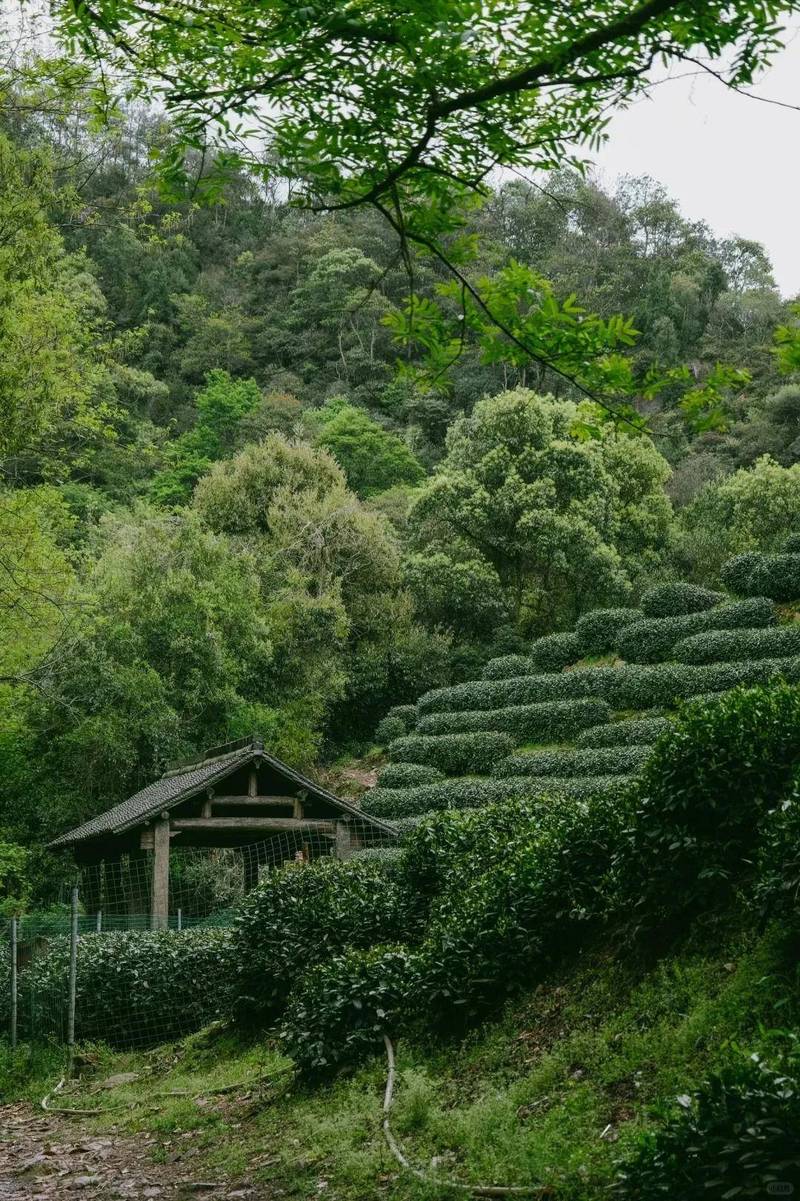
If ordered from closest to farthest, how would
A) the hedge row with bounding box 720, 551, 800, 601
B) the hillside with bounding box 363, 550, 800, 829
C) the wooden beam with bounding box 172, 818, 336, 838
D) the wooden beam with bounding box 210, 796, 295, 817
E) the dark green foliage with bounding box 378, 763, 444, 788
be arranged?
the wooden beam with bounding box 172, 818, 336, 838, the wooden beam with bounding box 210, 796, 295, 817, the hillside with bounding box 363, 550, 800, 829, the dark green foliage with bounding box 378, 763, 444, 788, the hedge row with bounding box 720, 551, 800, 601

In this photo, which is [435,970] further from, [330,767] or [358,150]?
[330,767]

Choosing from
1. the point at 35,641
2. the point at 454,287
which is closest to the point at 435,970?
the point at 454,287

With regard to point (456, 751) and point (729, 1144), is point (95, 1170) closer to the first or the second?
point (729, 1144)

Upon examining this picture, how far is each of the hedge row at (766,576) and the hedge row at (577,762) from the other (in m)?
6.68

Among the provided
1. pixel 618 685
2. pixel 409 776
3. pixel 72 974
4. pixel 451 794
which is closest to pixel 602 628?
pixel 618 685

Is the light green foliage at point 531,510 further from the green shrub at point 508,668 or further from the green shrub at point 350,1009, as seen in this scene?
the green shrub at point 350,1009

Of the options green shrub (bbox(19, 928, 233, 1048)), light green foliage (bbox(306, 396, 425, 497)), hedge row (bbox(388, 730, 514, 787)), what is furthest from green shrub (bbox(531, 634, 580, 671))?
green shrub (bbox(19, 928, 233, 1048))

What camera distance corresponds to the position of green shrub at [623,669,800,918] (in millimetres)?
6398

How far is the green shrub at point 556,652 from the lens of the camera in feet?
98.8

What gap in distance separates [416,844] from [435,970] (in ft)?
8.63

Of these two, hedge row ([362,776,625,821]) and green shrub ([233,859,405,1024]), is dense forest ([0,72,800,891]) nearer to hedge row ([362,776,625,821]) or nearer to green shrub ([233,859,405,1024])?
hedge row ([362,776,625,821])

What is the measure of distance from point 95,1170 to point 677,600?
78.2 ft

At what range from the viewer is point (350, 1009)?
8266 millimetres

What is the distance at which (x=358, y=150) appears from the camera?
454 cm
